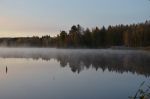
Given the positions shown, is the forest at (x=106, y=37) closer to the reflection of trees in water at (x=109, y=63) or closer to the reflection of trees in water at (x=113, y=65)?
the reflection of trees in water at (x=109, y=63)

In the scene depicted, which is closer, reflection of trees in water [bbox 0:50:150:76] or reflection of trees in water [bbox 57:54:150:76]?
reflection of trees in water [bbox 57:54:150:76]

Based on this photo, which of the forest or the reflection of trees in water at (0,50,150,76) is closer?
the reflection of trees in water at (0,50,150,76)

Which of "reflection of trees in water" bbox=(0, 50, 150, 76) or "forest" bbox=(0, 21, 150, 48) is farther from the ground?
"forest" bbox=(0, 21, 150, 48)

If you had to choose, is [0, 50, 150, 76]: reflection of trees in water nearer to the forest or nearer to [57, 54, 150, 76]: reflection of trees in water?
[57, 54, 150, 76]: reflection of trees in water

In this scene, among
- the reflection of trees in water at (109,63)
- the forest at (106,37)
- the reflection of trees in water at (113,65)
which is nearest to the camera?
the reflection of trees in water at (113,65)

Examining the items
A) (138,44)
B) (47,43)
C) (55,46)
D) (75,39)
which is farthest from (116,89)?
(47,43)

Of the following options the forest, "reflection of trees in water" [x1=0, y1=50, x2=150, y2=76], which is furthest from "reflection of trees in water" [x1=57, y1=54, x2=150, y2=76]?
the forest

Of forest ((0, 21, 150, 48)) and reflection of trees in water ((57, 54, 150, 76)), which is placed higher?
forest ((0, 21, 150, 48))

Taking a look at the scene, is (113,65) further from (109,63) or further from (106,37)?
(106,37)

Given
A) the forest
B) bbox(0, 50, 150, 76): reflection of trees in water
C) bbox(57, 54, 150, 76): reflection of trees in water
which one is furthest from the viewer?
the forest

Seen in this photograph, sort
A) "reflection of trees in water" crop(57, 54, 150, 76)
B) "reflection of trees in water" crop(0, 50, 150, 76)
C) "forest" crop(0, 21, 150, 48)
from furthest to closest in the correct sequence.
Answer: "forest" crop(0, 21, 150, 48)
"reflection of trees in water" crop(0, 50, 150, 76)
"reflection of trees in water" crop(57, 54, 150, 76)

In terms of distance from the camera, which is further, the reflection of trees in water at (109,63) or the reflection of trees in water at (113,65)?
the reflection of trees in water at (109,63)

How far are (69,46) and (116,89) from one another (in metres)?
89.7

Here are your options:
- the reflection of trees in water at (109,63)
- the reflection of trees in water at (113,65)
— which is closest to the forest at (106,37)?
the reflection of trees in water at (109,63)
